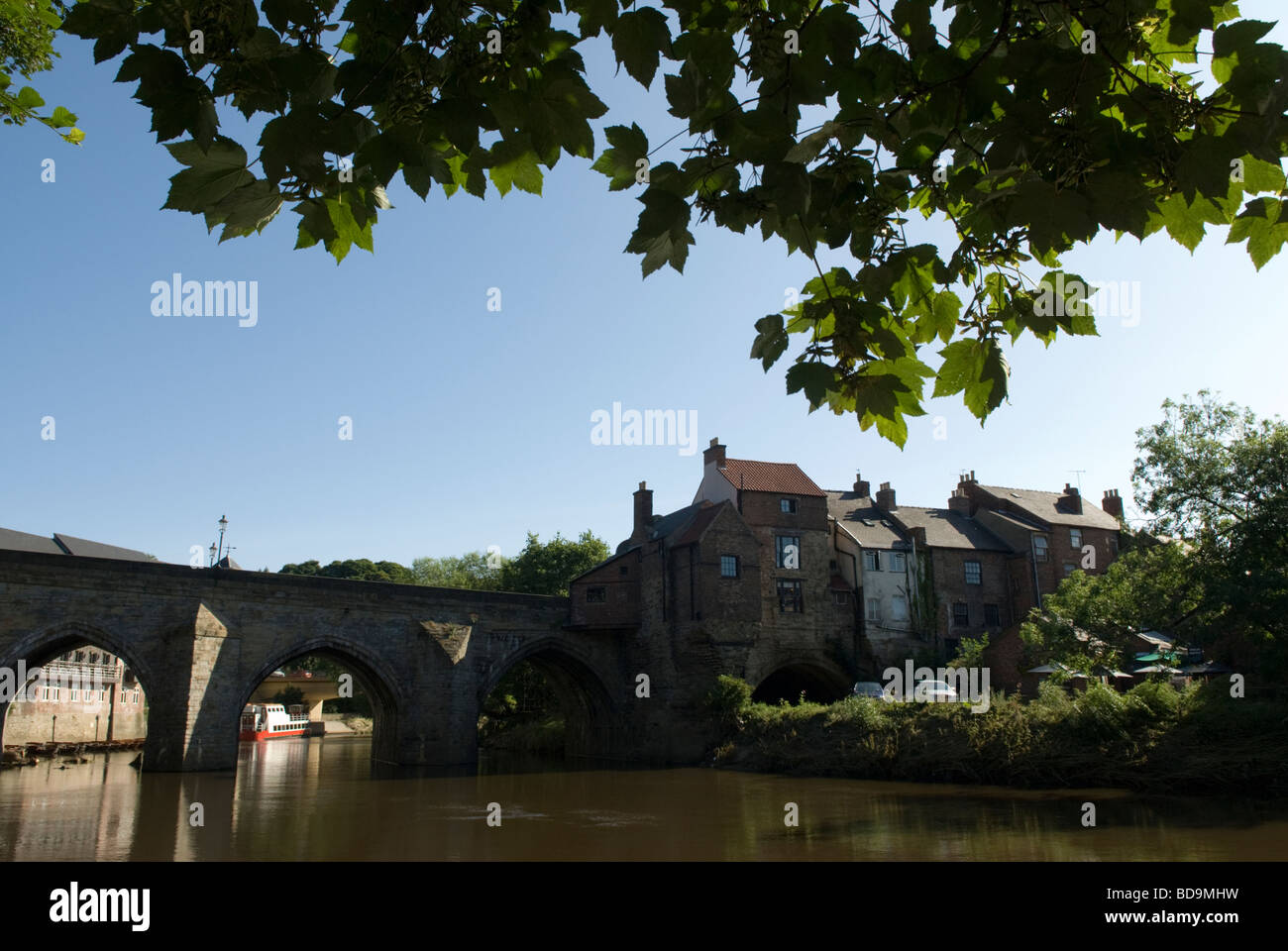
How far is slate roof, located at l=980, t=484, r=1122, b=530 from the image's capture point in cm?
4116

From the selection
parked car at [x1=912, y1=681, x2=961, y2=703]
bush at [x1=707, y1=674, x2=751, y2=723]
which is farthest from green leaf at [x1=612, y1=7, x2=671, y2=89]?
bush at [x1=707, y1=674, x2=751, y2=723]

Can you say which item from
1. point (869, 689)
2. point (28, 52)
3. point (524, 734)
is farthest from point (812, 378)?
point (524, 734)

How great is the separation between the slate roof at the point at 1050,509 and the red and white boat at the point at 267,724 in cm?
4668

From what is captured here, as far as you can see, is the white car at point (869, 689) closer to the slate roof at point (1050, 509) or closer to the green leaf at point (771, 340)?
the slate roof at point (1050, 509)

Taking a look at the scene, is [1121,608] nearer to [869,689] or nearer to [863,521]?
[869,689]

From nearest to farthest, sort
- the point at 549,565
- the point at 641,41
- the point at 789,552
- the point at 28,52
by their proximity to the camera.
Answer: the point at 641,41 → the point at 28,52 → the point at 789,552 → the point at 549,565

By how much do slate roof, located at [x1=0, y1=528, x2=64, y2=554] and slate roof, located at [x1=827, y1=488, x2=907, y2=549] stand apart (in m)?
35.4

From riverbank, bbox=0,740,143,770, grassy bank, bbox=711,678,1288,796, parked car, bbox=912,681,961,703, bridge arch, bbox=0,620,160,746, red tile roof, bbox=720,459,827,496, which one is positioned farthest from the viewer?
red tile roof, bbox=720,459,827,496

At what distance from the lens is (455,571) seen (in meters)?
72.8

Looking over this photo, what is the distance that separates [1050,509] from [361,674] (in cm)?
3350

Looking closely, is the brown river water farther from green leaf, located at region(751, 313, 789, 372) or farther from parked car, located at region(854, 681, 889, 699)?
green leaf, located at region(751, 313, 789, 372)

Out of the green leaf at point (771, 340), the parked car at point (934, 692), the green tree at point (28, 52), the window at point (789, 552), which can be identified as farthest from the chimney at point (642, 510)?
A: the green leaf at point (771, 340)

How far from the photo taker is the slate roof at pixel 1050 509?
135ft
